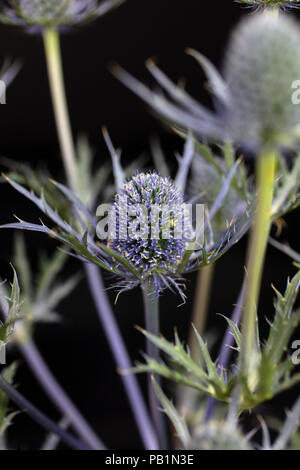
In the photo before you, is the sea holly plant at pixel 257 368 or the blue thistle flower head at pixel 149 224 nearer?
the sea holly plant at pixel 257 368

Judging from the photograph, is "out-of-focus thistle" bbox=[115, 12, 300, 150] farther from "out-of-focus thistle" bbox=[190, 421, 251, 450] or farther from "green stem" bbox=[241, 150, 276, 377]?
"out-of-focus thistle" bbox=[190, 421, 251, 450]

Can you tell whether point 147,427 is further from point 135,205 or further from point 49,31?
point 49,31

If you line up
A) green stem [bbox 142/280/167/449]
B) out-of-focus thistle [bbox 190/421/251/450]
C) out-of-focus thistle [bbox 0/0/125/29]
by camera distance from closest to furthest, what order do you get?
out-of-focus thistle [bbox 190/421/251/450] < green stem [bbox 142/280/167/449] < out-of-focus thistle [bbox 0/0/125/29]

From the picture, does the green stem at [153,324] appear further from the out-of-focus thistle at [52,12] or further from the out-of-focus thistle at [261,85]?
the out-of-focus thistle at [52,12]

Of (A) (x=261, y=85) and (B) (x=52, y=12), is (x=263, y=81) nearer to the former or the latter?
(A) (x=261, y=85)

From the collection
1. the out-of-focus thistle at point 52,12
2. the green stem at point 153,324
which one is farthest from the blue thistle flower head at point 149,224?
the out-of-focus thistle at point 52,12

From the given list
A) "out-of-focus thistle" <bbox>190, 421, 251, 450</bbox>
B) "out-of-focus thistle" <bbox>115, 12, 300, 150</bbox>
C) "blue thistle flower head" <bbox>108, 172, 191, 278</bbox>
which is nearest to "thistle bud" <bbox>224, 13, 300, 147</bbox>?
"out-of-focus thistle" <bbox>115, 12, 300, 150</bbox>
